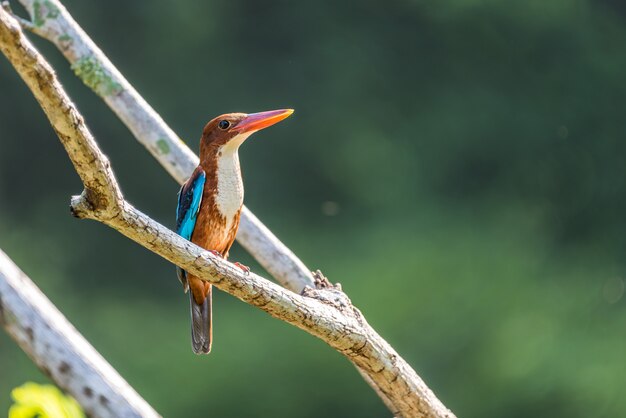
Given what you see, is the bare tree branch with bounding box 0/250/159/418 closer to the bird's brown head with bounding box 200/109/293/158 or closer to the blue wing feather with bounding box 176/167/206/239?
the blue wing feather with bounding box 176/167/206/239

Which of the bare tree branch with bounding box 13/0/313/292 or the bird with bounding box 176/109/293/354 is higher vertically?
the bare tree branch with bounding box 13/0/313/292

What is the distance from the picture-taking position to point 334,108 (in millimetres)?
7195

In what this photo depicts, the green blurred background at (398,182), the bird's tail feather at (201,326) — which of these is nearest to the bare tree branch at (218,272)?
the bird's tail feather at (201,326)

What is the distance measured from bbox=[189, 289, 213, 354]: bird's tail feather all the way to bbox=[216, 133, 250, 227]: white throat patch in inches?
10.6

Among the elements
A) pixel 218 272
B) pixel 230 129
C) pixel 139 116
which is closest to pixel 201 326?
pixel 230 129

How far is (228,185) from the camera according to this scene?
305 cm

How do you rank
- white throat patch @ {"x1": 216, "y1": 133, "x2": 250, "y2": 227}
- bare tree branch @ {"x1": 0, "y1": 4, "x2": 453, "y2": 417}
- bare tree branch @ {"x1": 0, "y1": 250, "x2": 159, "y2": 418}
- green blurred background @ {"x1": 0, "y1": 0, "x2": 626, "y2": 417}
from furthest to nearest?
green blurred background @ {"x1": 0, "y1": 0, "x2": 626, "y2": 417} → white throat patch @ {"x1": 216, "y1": 133, "x2": 250, "y2": 227} → bare tree branch @ {"x1": 0, "y1": 250, "x2": 159, "y2": 418} → bare tree branch @ {"x1": 0, "y1": 4, "x2": 453, "y2": 417}

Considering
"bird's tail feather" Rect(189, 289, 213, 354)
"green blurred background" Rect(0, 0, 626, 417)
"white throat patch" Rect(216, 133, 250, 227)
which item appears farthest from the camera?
"green blurred background" Rect(0, 0, 626, 417)

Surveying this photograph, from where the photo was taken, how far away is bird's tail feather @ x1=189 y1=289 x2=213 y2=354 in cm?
318

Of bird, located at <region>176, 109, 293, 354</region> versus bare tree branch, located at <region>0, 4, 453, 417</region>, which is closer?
bare tree branch, located at <region>0, 4, 453, 417</region>

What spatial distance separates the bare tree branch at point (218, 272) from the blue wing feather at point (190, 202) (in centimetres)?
42

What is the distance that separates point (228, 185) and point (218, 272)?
0.69 m

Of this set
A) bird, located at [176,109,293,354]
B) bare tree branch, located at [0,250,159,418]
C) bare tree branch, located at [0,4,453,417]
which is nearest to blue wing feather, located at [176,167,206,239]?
bird, located at [176,109,293,354]

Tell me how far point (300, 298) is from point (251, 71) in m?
4.89
